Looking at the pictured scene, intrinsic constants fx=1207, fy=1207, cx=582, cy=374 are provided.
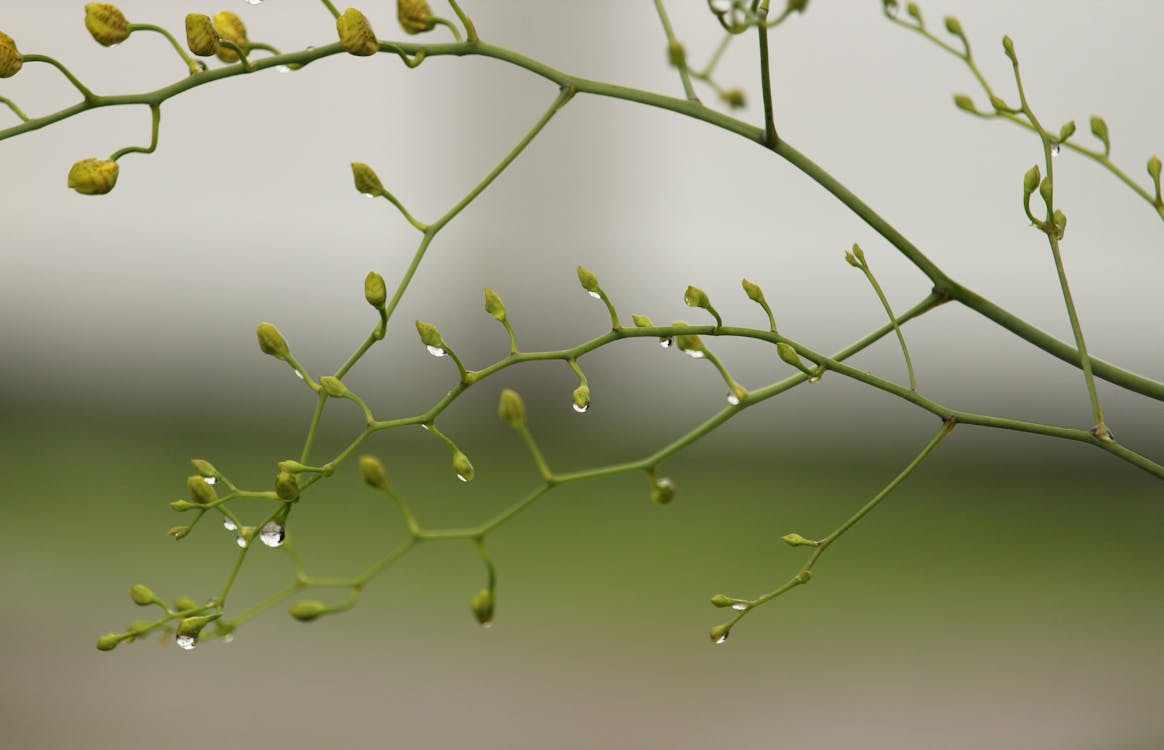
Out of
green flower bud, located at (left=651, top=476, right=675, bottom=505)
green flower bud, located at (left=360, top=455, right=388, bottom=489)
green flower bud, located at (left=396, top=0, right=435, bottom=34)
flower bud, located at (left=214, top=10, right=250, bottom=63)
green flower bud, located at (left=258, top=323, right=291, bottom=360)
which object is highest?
green flower bud, located at (left=396, top=0, right=435, bottom=34)

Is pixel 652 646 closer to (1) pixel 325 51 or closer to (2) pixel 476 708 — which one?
(2) pixel 476 708

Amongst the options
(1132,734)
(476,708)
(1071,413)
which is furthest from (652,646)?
(1071,413)

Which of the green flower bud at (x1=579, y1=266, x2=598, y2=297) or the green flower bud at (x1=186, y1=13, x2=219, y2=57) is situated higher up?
the green flower bud at (x1=186, y1=13, x2=219, y2=57)

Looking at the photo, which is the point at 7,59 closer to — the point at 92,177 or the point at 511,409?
the point at 92,177

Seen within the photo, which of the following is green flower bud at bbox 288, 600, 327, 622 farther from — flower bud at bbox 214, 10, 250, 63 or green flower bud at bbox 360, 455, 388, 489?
flower bud at bbox 214, 10, 250, 63

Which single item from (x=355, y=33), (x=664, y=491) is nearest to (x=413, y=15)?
(x=355, y=33)

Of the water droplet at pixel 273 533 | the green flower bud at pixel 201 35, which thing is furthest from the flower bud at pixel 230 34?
the water droplet at pixel 273 533

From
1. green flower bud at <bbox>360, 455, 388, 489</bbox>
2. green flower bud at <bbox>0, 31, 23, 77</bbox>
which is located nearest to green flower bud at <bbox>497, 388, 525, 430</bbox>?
green flower bud at <bbox>360, 455, 388, 489</bbox>
